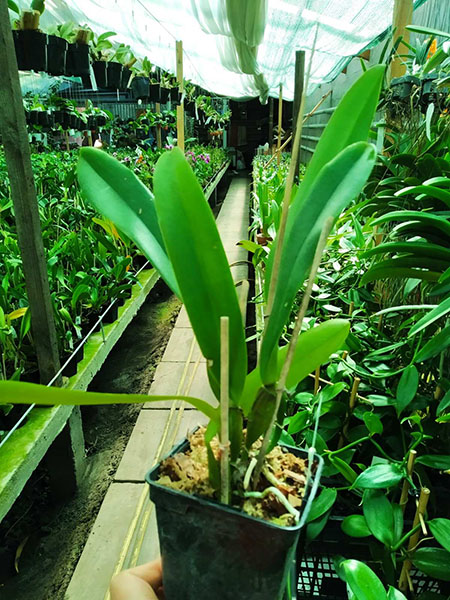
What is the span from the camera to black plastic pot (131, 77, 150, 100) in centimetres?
409

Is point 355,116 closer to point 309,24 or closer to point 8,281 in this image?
point 8,281

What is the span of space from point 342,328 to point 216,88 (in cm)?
1028

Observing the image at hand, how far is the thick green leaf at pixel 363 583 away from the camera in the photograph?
0.51 m

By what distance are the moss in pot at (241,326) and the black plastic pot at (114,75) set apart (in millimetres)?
3248

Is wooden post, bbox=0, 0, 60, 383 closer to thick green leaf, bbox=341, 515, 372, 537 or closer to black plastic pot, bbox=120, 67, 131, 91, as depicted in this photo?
thick green leaf, bbox=341, 515, 372, 537

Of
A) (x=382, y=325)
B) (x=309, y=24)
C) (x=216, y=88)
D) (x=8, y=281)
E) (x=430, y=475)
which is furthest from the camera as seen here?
(x=216, y=88)

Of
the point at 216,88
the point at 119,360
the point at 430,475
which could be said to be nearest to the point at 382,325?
the point at 430,475

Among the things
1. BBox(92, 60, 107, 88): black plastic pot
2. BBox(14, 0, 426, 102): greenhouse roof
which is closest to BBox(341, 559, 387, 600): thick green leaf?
BBox(14, 0, 426, 102): greenhouse roof

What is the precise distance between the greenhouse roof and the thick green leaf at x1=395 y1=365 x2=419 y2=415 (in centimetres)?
191

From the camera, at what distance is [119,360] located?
2.63 m

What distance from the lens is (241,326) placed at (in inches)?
16.9

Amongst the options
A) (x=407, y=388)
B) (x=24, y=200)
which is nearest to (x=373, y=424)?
(x=407, y=388)

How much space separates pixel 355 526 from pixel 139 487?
103 centimetres

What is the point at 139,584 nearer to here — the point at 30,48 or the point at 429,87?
the point at 429,87
